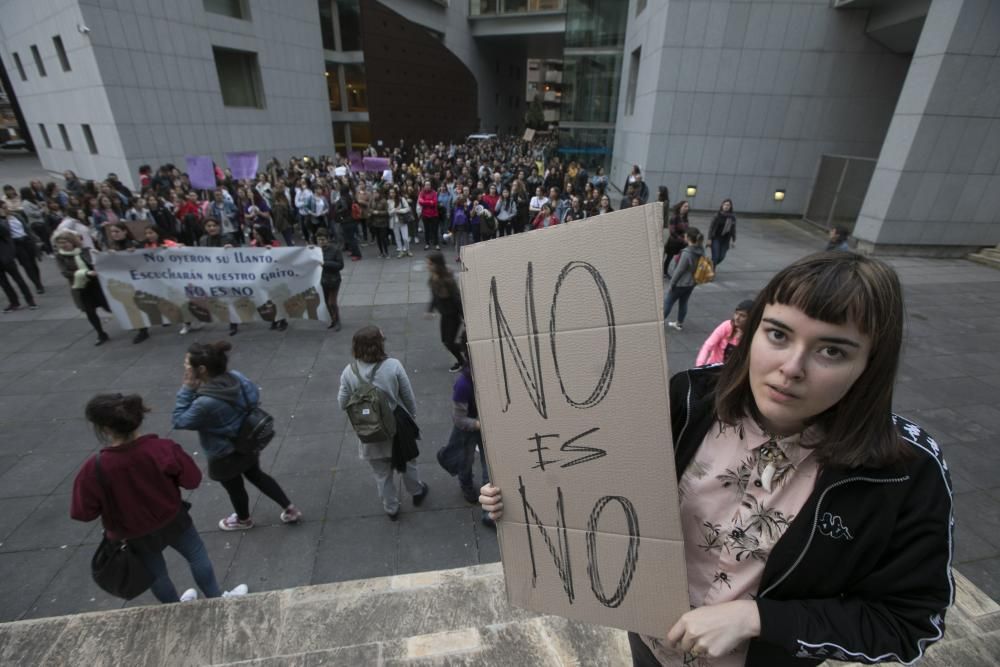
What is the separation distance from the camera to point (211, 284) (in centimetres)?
730

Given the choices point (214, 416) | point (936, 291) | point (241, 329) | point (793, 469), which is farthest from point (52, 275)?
point (936, 291)

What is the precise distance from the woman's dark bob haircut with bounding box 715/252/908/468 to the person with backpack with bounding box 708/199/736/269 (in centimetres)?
967

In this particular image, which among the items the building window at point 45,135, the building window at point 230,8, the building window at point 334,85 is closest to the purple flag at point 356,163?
the building window at point 230,8

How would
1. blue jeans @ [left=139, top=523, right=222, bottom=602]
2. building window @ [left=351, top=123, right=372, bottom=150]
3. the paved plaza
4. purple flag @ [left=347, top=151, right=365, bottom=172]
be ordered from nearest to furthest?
1. blue jeans @ [left=139, top=523, right=222, bottom=602]
2. the paved plaza
3. purple flag @ [left=347, top=151, right=365, bottom=172]
4. building window @ [left=351, top=123, right=372, bottom=150]

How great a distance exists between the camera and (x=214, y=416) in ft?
10.6

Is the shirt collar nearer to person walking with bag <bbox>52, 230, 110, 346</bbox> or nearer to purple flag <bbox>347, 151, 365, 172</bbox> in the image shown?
person walking with bag <bbox>52, 230, 110, 346</bbox>

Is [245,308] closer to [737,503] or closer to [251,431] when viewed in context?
[251,431]

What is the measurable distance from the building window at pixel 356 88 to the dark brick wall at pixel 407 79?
1.35 meters

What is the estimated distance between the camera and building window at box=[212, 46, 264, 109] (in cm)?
2158

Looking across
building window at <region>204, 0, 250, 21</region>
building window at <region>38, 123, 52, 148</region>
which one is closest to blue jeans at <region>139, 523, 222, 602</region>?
building window at <region>204, 0, 250, 21</region>

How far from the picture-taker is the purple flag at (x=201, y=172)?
1305 centimetres

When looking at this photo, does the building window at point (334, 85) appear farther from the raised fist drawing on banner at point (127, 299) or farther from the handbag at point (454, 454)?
the handbag at point (454, 454)

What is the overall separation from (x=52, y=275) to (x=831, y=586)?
14.7 metres

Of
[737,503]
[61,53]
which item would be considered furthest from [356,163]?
[737,503]
